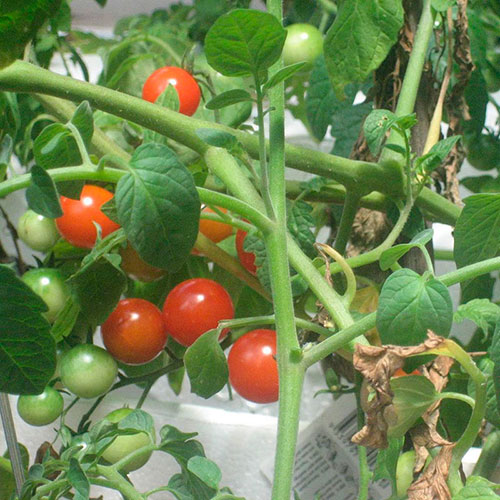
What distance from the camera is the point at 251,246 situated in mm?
466

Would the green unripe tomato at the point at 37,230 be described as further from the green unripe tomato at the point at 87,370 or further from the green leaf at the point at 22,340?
the green leaf at the point at 22,340

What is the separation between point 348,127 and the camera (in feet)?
2.20

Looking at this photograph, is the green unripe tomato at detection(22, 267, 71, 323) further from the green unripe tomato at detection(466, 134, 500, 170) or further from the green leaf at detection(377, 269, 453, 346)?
the green unripe tomato at detection(466, 134, 500, 170)

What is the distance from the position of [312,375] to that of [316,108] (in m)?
0.34

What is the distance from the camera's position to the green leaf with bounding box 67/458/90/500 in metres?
0.35

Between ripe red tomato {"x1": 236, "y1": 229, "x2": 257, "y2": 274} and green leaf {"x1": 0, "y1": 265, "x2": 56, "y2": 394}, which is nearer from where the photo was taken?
green leaf {"x1": 0, "y1": 265, "x2": 56, "y2": 394}

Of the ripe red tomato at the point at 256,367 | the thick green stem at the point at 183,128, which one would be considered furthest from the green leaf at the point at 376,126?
the ripe red tomato at the point at 256,367

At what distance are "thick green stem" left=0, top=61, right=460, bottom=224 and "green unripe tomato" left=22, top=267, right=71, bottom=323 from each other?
147 mm

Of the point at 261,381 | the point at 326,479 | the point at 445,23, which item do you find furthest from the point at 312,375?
the point at 445,23

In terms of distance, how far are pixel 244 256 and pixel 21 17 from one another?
10.3 inches

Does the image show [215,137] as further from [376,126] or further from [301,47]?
[301,47]

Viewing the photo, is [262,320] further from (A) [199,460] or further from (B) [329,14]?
(B) [329,14]

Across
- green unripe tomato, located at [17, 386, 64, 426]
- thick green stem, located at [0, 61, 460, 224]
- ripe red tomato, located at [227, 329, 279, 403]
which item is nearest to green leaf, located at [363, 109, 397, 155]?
thick green stem, located at [0, 61, 460, 224]

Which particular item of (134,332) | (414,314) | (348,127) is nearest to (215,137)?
(414,314)
